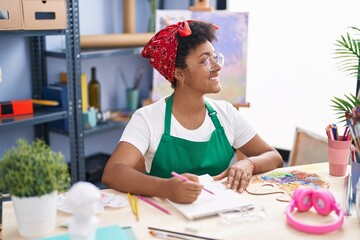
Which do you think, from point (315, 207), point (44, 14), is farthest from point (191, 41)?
point (44, 14)

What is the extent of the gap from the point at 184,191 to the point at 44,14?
58.2 inches

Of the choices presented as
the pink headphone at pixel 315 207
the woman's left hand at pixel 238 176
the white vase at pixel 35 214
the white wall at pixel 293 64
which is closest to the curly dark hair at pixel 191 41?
the woman's left hand at pixel 238 176

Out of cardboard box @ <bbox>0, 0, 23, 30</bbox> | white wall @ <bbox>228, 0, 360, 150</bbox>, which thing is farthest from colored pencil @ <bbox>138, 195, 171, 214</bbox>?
white wall @ <bbox>228, 0, 360, 150</bbox>

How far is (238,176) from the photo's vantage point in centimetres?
158

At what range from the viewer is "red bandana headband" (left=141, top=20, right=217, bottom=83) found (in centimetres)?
177

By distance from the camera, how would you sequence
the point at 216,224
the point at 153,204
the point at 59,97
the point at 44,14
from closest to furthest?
the point at 216,224 < the point at 153,204 < the point at 44,14 < the point at 59,97

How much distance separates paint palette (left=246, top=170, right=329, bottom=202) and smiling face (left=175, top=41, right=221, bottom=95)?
0.38 meters

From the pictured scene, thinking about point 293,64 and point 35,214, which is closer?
point 35,214

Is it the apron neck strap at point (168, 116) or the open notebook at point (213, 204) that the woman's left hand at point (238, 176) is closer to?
the open notebook at point (213, 204)

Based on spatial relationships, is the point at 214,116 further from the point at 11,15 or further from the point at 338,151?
the point at 11,15

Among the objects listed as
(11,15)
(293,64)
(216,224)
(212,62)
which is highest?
(11,15)

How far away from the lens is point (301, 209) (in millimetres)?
1354

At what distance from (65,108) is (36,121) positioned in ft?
0.78

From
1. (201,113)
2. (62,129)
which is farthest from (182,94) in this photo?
(62,129)
